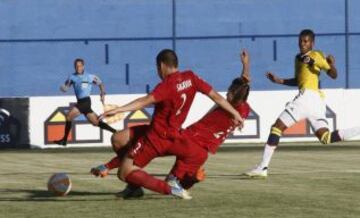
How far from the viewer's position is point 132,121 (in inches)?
1116

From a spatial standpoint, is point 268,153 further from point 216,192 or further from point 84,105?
point 84,105

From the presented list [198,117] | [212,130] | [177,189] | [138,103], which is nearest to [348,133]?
[212,130]

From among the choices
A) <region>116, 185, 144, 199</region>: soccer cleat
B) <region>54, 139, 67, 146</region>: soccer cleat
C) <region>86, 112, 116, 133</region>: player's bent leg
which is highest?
<region>116, 185, 144, 199</region>: soccer cleat

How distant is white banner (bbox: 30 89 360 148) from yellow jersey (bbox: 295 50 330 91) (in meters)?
11.4

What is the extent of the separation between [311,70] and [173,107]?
4.74 m

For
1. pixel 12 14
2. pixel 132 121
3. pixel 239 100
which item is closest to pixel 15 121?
pixel 132 121

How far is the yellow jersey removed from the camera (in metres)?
16.3

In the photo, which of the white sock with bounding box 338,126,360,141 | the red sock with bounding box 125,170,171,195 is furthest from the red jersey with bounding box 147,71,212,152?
the white sock with bounding box 338,126,360,141

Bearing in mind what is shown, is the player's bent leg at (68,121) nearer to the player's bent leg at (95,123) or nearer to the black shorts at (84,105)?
the black shorts at (84,105)

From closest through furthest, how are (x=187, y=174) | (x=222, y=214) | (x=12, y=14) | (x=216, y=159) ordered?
(x=222, y=214) < (x=187, y=174) < (x=216, y=159) < (x=12, y=14)

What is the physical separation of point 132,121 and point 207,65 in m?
12.3

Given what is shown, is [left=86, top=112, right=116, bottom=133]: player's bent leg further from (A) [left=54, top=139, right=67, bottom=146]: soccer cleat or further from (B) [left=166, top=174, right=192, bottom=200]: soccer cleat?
(B) [left=166, top=174, right=192, bottom=200]: soccer cleat

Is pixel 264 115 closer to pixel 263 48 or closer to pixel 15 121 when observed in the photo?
pixel 15 121

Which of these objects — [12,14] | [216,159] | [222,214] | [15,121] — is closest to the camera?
[222,214]
